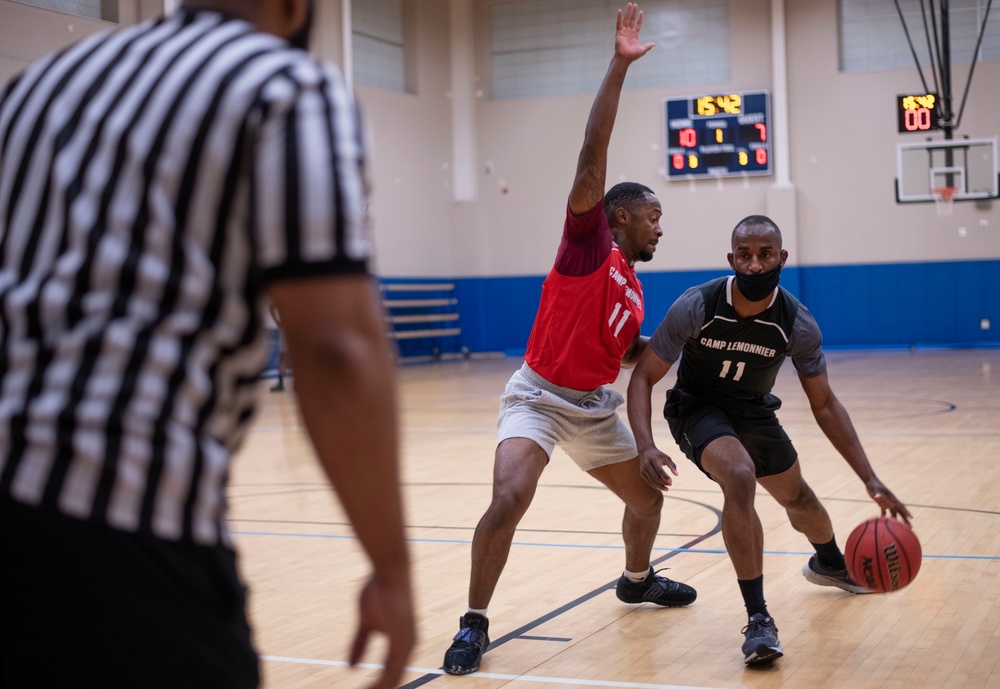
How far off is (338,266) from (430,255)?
2189 centimetres

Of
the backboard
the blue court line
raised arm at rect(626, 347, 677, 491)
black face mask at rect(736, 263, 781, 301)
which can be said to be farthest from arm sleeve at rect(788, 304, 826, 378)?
the backboard

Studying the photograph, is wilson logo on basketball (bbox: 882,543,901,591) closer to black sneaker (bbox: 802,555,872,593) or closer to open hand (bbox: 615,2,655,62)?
black sneaker (bbox: 802,555,872,593)

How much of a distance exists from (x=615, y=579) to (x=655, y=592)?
59 centimetres

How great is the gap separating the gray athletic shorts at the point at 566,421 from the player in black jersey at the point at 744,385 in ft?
0.50

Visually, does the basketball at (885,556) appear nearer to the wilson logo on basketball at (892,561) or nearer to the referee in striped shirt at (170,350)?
the wilson logo on basketball at (892,561)

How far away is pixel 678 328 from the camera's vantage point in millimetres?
4652

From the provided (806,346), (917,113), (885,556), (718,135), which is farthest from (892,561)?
(718,135)

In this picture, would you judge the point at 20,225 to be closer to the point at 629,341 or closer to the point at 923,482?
the point at 629,341

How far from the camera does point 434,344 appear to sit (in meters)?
23.4

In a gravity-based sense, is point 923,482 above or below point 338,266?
below

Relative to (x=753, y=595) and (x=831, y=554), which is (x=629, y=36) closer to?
(x=753, y=595)

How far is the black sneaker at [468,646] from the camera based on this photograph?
4.08m

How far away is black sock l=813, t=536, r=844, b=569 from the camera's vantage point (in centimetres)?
504

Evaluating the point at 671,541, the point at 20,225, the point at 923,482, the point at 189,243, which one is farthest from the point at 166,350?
the point at 923,482
